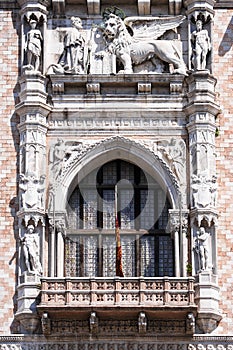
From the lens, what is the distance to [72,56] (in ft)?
118

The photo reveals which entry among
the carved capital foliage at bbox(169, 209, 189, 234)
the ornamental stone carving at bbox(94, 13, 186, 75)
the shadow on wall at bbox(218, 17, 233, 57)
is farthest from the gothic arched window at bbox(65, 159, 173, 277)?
the shadow on wall at bbox(218, 17, 233, 57)

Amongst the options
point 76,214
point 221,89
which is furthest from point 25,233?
point 221,89

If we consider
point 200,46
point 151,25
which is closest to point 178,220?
point 200,46

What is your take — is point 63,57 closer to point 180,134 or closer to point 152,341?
point 180,134

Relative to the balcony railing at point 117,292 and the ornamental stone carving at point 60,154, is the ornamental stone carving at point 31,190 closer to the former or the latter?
the ornamental stone carving at point 60,154

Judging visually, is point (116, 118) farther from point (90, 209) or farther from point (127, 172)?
point (90, 209)

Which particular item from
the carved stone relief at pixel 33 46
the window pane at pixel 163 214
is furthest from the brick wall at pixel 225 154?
the carved stone relief at pixel 33 46

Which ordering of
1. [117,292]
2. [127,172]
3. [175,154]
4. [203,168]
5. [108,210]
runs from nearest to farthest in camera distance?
1. [117,292]
2. [203,168]
3. [175,154]
4. [108,210]
5. [127,172]

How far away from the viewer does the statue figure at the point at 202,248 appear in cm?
3370

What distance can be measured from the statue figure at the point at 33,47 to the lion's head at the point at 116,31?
1.82 meters

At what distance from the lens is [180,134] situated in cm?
3525

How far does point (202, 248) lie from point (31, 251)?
4.33 m

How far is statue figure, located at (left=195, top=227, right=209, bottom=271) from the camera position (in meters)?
33.7

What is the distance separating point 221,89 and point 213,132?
1.40m
